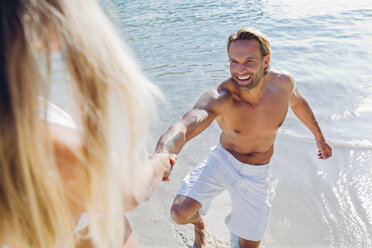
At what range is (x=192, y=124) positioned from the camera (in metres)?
2.59

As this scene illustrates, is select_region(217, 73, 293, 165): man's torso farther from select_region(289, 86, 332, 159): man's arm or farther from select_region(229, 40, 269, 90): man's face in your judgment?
select_region(289, 86, 332, 159): man's arm

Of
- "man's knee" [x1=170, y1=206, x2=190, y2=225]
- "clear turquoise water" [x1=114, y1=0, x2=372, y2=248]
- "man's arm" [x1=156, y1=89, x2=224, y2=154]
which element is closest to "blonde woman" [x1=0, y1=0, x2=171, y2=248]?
"clear turquoise water" [x1=114, y1=0, x2=372, y2=248]

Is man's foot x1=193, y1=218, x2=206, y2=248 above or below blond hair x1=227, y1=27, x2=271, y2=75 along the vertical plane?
below

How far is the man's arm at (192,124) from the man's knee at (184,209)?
1.85 ft

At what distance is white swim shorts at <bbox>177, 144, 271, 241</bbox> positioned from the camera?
2822mm

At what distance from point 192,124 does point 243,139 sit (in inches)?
27.3

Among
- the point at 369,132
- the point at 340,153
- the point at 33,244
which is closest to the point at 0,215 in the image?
the point at 33,244

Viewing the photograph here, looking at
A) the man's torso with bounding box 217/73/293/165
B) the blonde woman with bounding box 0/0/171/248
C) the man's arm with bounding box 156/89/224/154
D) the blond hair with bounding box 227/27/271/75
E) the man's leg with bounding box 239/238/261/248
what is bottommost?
the man's leg with bounding box 239/238/261/248

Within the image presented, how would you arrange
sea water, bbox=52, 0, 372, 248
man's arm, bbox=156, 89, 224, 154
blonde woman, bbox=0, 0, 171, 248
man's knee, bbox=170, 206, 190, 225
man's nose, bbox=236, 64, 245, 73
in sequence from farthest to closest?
sea water, bbox=52, 0, 372, 248, man's nose, bbox=236, 64, 245, 73, man's knee, bbox=170, 206, 190, 225, man's arm, bbox=156, 89, 224, 154, blonde woman, bbox=0, 0, 171, 248

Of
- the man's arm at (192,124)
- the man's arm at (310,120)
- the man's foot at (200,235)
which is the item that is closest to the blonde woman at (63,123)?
the man's arm at (192,124)

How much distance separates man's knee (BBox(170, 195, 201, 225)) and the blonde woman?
164 centimetres

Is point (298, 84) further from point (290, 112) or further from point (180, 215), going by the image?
point (180, 215)

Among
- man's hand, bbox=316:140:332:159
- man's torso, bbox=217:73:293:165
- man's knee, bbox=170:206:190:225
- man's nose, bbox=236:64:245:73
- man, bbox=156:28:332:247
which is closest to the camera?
man's knee, bbox=170:206:190:225

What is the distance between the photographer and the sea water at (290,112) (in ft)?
10.5
